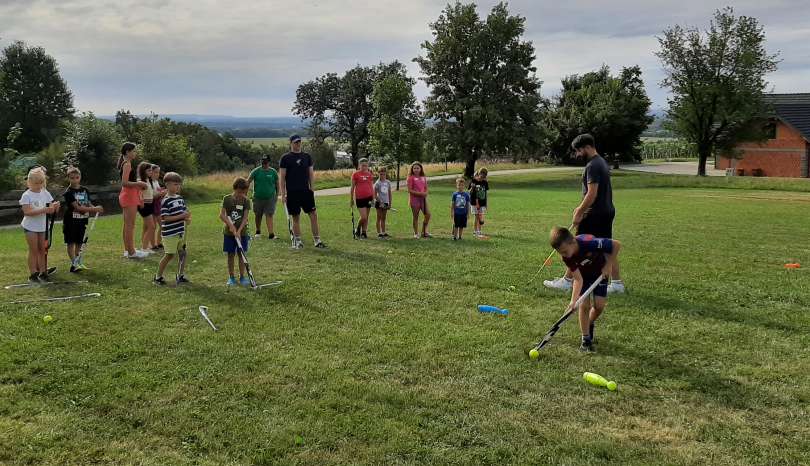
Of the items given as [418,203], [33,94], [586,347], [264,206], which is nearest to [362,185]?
[418,203]

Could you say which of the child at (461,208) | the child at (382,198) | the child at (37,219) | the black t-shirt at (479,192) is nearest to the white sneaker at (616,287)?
the child at (461,208)

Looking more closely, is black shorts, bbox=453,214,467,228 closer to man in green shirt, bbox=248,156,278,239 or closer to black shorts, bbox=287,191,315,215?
black shorts, bbox=287,191,315,215

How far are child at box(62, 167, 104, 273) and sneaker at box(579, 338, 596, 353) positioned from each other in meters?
8.00

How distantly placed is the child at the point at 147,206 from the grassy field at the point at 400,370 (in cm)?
116

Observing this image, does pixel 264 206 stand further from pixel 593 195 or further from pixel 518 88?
pixel 518 88

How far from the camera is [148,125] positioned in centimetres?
3294

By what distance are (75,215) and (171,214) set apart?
2.29 m

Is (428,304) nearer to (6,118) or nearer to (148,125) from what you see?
(148,125)

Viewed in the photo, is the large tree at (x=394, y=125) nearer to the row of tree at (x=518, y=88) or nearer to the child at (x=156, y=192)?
the row of tree at (x=518, y=88)

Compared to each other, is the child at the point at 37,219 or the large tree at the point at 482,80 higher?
the large tree at the point at 482,80

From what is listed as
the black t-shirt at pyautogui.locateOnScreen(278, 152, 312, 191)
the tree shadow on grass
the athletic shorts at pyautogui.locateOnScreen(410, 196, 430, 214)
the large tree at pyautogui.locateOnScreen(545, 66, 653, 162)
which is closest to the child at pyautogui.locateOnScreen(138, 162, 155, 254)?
the black t-shirt at pyautogui.locateOnScreen(278, 152, 312, 191)

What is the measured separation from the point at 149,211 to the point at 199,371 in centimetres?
660

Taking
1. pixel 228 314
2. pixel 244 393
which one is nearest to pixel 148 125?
pixel 228 314

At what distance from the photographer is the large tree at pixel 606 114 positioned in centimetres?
5150
